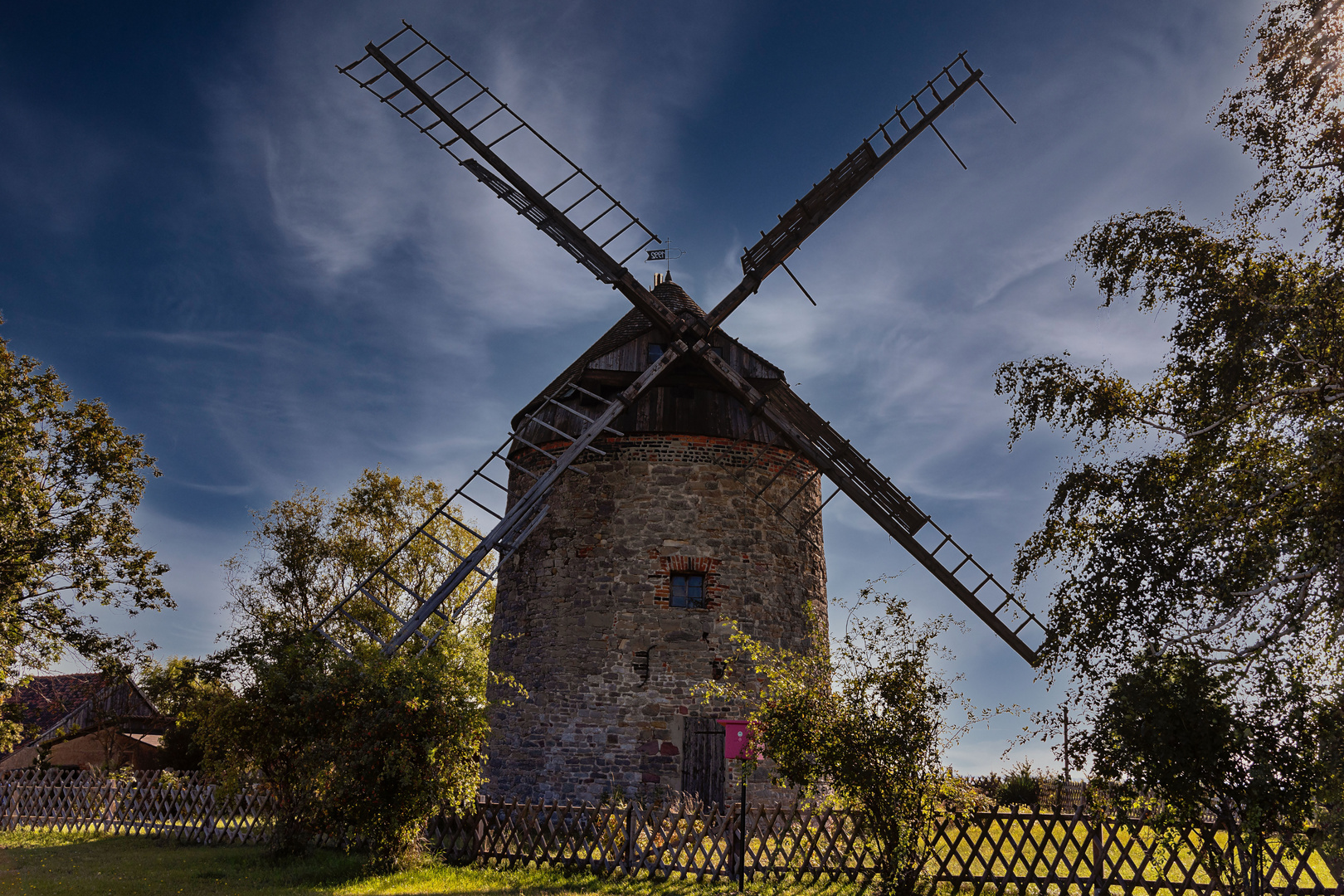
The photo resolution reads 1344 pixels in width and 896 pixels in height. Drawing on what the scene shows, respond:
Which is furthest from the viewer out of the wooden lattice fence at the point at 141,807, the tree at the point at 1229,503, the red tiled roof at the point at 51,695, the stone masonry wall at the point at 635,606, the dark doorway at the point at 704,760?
the red tiled roof at the point at 51,695

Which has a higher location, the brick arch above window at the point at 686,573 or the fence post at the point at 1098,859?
the brick arch above window at the point at 686,573

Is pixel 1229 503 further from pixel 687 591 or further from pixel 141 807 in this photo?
pixel 141 807

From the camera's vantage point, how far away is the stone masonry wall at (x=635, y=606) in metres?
13.2

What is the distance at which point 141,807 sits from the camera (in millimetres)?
15172

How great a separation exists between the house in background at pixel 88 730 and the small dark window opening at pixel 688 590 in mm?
A: 19528

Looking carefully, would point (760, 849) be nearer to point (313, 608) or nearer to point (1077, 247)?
point (1077, 247)

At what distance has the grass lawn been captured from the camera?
9.48m

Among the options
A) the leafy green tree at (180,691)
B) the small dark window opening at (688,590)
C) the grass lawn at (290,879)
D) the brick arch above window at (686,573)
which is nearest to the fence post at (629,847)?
the grass lawn at (290,879)

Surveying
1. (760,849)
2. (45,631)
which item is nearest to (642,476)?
(760,849)

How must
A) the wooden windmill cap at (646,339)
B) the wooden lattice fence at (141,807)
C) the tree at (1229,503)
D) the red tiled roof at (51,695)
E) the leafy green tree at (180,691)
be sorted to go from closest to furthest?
the tree at (1229,503) → the wooden lattice fence at (141,807) → the wooden windmill cap at (646,339) → the leafy green tree at (180,691) → the red tiled roof at (51,695)

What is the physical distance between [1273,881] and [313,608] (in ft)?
76.6

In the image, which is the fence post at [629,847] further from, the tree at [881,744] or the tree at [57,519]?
the tree at [57,519]

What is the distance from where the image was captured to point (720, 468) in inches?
575

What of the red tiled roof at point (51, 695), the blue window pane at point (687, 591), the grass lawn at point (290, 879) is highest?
the blue window pane at point (687, 591)
